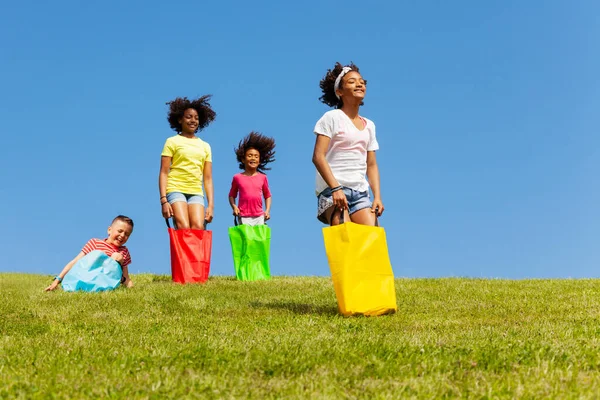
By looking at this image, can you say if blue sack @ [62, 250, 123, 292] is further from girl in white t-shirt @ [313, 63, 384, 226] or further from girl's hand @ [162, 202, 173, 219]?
girl in white t-shirt @ [313, 63, 384, 226]

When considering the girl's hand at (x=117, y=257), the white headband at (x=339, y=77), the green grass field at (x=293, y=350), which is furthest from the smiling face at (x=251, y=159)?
the white headband at (x=339, y=77)

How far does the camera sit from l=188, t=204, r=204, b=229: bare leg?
37.3 ft

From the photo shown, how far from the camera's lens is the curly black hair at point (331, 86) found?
789 cm

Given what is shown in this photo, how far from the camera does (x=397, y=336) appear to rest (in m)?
5.47

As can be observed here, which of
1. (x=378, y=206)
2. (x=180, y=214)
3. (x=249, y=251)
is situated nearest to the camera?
(x=378, y=206)

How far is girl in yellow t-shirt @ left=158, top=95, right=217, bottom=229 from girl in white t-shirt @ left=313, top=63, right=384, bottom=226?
174 inches

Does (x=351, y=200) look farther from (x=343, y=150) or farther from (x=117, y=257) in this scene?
(x=117, y=257)

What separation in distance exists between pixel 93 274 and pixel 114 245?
2.19 ft

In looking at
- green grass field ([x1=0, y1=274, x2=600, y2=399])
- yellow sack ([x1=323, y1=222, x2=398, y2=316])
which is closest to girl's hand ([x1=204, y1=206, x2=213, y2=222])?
green grass field ([x1=0, y1=274, x2=600, y2=399])

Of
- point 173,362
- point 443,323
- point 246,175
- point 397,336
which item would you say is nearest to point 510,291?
point 443,323

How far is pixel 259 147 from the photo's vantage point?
1395 cm

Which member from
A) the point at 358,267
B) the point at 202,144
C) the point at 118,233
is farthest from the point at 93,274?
the point at 358,267

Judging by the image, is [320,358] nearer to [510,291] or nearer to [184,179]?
[510,291]


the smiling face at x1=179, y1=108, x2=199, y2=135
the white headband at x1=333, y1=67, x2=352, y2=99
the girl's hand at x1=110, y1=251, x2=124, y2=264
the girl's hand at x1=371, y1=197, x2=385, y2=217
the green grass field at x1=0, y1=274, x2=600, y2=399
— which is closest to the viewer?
the green grass field at x1=0, y1=274, x2=600, y2=399
